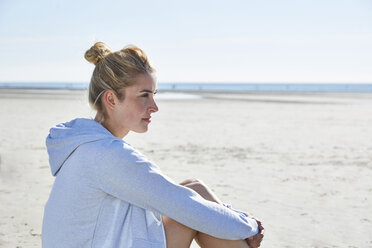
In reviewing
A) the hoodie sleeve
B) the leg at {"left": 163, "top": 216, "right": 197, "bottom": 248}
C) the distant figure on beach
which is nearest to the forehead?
the distant figure on beach

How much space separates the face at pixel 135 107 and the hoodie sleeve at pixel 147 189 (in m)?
0.29

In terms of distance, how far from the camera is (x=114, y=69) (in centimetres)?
199

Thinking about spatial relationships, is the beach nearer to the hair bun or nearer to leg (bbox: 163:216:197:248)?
the hair bun

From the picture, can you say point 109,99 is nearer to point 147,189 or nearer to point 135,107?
point 135,107

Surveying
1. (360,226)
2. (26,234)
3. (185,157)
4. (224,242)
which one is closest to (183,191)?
(224,242)

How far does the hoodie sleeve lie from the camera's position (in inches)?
69.9

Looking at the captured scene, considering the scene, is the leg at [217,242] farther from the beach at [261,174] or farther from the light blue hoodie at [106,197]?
the beach at [261,174]

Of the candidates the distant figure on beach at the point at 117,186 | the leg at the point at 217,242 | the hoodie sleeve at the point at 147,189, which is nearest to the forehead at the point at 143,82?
the distant figure on beach at the point at 117,186

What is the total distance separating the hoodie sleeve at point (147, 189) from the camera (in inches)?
69.9

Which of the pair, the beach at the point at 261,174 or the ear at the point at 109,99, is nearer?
the ear at the point at 109,99

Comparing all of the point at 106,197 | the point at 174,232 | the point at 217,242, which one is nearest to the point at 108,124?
the point at 106,197

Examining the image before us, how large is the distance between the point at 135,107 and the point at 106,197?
46cm

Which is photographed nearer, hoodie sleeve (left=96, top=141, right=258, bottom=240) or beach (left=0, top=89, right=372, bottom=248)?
hoodie sleeve (left=96, top=141, right=258, bottom=240)

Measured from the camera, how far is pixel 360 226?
13.9 feet
